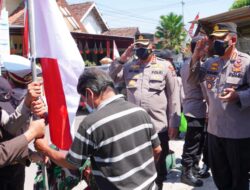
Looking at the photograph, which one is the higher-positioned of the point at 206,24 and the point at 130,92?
the point at 206,24

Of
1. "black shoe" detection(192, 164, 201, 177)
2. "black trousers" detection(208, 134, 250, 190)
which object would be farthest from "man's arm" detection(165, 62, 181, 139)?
"black shoe" detection(192, 164, 201, 177)

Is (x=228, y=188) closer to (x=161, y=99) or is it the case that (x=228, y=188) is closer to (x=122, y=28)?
(x=161, y=99)

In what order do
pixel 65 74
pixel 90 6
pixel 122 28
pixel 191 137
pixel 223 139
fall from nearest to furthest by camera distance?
pixel 65 74 → pixel 223 139 → pixel 191 137 → pixel 90 6 → pixel 122 28

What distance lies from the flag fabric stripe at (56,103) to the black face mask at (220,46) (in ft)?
5.15

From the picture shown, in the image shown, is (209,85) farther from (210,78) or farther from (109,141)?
(109,141)

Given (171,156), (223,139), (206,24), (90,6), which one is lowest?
(171,156)

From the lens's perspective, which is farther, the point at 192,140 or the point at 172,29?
the point at 172,29

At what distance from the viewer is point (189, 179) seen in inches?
Result: 179

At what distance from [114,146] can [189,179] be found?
269cm

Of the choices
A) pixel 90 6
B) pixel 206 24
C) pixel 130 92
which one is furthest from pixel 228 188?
pixel 90 6

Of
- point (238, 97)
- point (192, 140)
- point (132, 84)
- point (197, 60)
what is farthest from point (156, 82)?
point (192, 140)

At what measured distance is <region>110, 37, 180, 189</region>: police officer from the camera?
376 centimetres

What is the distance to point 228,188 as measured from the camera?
11.3 ft

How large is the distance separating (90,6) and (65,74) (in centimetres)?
2756
